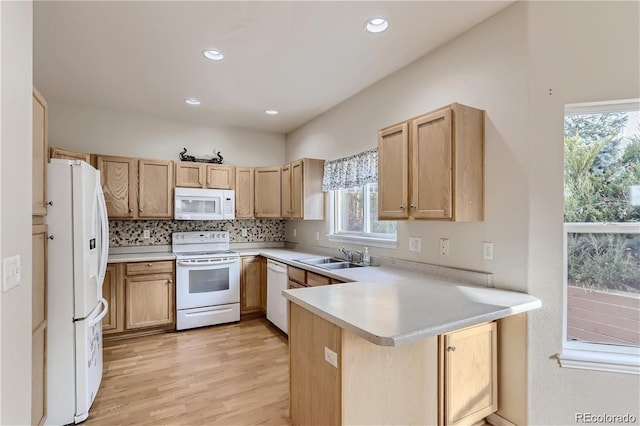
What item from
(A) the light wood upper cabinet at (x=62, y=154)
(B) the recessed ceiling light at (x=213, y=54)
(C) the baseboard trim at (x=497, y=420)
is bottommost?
(C) the baseboard trim at (x=497, y=420)

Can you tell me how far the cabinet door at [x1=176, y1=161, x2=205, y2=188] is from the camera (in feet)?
13.3

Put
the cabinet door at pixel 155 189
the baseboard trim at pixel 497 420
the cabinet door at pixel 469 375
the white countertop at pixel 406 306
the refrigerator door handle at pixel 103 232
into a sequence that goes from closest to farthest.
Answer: the white countertop at pixel 406 306 < the cabinet door at pixel 469 375 < the baseboard trim at pixel 497 420 < the refrigerator door handle at pixel 103 232 < the cabinet door at pixel 155 189

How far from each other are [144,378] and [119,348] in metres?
0.88

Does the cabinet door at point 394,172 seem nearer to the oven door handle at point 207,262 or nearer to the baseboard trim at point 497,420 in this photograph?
the baseboard trim at point 497,420

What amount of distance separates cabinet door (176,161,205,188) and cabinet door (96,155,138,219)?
1.60ft

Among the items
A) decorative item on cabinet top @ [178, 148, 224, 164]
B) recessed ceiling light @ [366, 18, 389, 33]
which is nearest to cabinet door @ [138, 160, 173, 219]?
decorative item on cabinet top @ [178, 148, 224, 164]

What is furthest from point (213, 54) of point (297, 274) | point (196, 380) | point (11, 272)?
point (196, 380)

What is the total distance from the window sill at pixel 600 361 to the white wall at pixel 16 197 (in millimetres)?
2710

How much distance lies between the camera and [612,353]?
71.2 inches

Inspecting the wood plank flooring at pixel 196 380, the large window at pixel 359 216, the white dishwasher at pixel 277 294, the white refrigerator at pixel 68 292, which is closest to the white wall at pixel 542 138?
the large window at pixel 359 216

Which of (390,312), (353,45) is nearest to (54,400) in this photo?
(390,312)

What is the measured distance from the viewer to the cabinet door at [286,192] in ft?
→ 13.9

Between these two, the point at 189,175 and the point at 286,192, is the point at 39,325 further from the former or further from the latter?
the point at 286,192

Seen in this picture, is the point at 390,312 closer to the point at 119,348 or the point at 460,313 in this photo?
the point at 460,313
